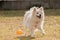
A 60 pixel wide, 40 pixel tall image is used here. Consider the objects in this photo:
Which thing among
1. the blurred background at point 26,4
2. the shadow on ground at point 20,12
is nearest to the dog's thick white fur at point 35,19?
the shadow on ground at point 20,12

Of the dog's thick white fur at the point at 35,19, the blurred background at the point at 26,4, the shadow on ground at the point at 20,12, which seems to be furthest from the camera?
the blurred background at the point at 26,4

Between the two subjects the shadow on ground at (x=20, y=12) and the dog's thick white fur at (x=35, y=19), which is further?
the shadow on ground at (x=20, y=12)

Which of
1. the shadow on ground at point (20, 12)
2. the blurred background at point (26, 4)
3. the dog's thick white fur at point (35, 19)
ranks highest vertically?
the dog's thick white fur at point (35, 19)

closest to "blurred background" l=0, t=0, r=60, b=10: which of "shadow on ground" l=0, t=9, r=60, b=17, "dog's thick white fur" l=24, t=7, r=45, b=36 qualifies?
"shadow on ground" l=0, t=9, r=60, b=17

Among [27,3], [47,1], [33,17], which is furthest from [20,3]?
[33,17]

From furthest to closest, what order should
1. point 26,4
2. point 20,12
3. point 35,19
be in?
point 26,4, point 20,12, point 35,19

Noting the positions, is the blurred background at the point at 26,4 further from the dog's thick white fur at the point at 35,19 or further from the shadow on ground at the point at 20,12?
the dog's thick white fur at the point at 35,19

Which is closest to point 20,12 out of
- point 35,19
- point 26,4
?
point 26,4

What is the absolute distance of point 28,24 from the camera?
26.0 feet

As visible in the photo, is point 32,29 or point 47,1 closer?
point 32,29

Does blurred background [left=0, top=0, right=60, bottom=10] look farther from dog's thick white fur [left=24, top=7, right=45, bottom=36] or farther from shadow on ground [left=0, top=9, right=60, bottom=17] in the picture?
dog's thick white fur [left=24, top=7, right=45, bottom=36]

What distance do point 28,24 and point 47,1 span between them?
7.79m

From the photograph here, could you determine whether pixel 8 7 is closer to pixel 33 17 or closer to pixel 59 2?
pixel 59 2

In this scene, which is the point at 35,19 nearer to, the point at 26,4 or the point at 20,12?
the point at 20,12
